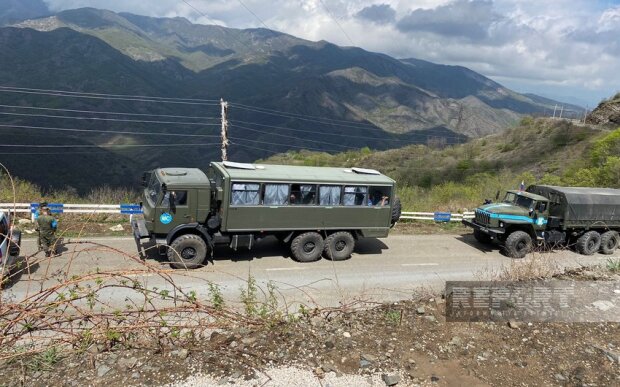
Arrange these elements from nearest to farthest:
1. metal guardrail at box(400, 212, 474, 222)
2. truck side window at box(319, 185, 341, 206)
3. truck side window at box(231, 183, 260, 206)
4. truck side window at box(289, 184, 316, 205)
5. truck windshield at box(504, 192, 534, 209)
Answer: truck side window at box(231, 183, 260, 206) < truck side window at box(289, 184, 316, 205) < truck side window at box(319, 185, 341, 206) < truck windshield at box(504, 192, 534, 209) < metal guardrail at box(400, 212, 474, 222)

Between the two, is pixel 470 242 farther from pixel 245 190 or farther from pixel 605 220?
pixel 245 190

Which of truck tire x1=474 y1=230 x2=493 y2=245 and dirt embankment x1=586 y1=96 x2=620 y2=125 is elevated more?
dirt embankment x1=586 y1=96 x2=620 y2=125

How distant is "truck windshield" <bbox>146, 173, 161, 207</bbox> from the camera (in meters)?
11.5

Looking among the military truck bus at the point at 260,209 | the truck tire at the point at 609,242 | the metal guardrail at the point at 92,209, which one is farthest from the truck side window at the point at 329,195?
the truck tire at the point at 609,242

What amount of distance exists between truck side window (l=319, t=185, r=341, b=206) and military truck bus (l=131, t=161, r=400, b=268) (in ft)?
0.10

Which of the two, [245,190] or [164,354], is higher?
[245,190]

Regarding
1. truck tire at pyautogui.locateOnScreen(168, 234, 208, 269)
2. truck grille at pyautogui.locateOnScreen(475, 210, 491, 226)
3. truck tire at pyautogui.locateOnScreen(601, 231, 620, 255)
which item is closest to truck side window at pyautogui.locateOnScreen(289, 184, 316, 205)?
truck tire at pyautogui.locateOnScreen(168, 234, 208, 269)

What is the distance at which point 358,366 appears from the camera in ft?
18.0

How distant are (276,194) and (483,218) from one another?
786cm

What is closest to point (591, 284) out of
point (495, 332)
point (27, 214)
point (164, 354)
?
point (495, 332)

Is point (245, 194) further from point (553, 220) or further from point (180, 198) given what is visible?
point (553, 220)

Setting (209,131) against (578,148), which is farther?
(209,131)

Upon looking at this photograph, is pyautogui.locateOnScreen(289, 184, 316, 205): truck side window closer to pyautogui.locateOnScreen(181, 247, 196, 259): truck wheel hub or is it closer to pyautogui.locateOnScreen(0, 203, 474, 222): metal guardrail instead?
pyautogui.locateOnScreen(181, 247, 196, 259): truck wheel hub

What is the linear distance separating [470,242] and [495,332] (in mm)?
10438
